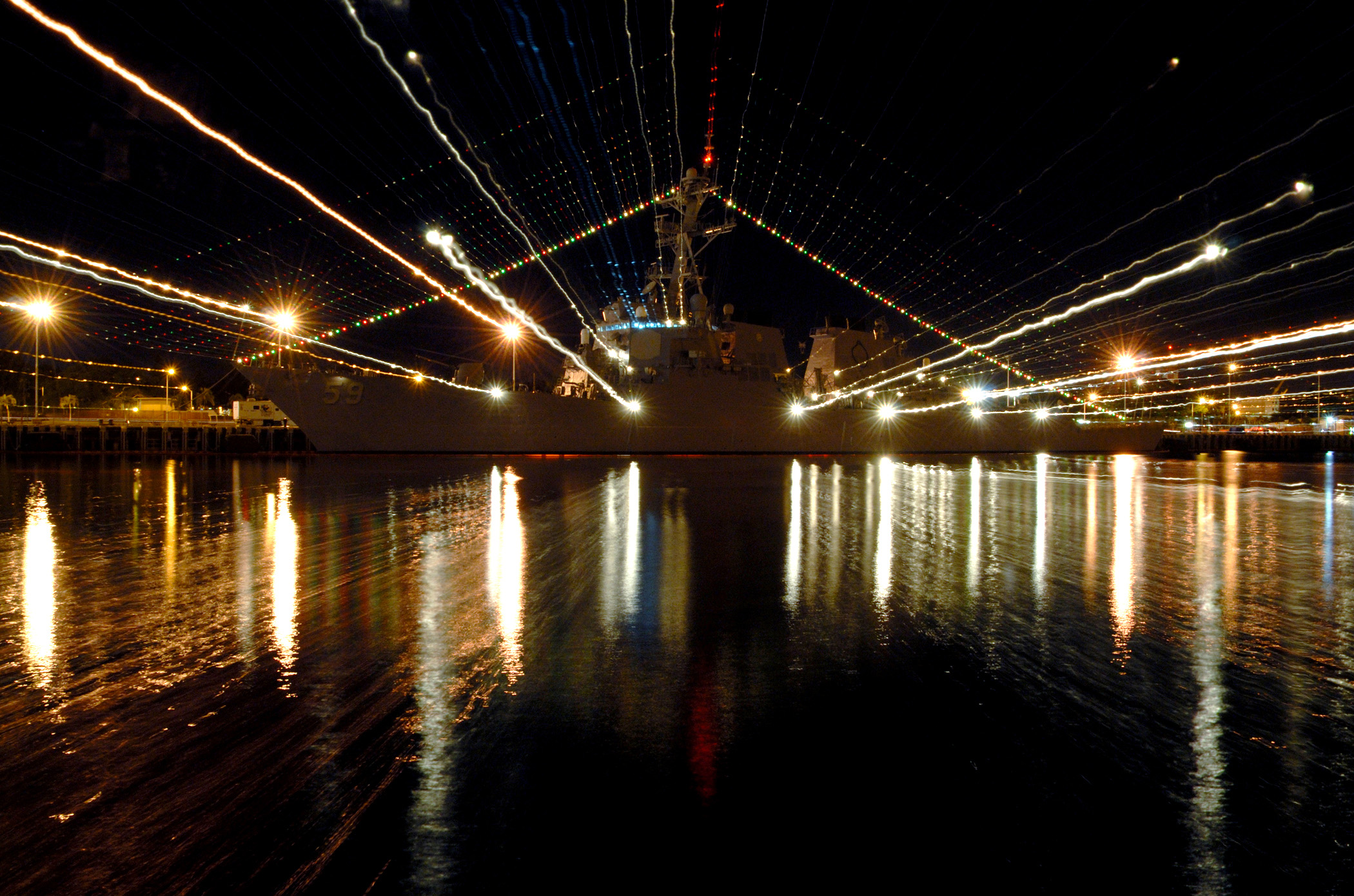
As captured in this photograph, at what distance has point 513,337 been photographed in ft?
100

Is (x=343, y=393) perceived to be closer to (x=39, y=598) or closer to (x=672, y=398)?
→ (x=672, y=398)

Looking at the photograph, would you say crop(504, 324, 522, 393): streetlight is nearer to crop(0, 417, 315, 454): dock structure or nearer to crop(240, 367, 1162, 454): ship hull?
crop(240, 367, 1162, 454): ship hull

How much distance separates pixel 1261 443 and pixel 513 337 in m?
51.1

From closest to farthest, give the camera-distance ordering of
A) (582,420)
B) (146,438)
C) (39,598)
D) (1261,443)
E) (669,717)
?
1. (669,717)
2. (39,598)
3. (582,420)
4. (146,438)
5. (1261,443)

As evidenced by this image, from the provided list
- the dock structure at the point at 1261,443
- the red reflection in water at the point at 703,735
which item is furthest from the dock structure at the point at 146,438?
the dock structure at the point at 1261,443

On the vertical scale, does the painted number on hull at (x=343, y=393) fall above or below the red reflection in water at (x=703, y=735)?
above

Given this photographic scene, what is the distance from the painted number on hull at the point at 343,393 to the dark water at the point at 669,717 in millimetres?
19179

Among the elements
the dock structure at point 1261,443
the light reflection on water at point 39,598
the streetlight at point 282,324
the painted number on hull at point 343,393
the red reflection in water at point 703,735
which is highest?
the streetlight at point 282,324

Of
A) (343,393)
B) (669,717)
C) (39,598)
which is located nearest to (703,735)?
(669,717)

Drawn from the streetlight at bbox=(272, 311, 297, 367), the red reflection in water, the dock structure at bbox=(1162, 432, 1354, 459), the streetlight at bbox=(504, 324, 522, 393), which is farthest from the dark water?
the dock structure at bbox=(1162, 432, 1354, 459)

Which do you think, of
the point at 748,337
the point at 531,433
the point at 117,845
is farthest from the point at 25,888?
the point at 748,337

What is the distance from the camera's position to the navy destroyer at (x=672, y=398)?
82.7ft

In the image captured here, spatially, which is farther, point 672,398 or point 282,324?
point 672,398

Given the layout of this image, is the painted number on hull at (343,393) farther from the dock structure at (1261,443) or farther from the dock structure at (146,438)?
the dock structure at (1261,443)
